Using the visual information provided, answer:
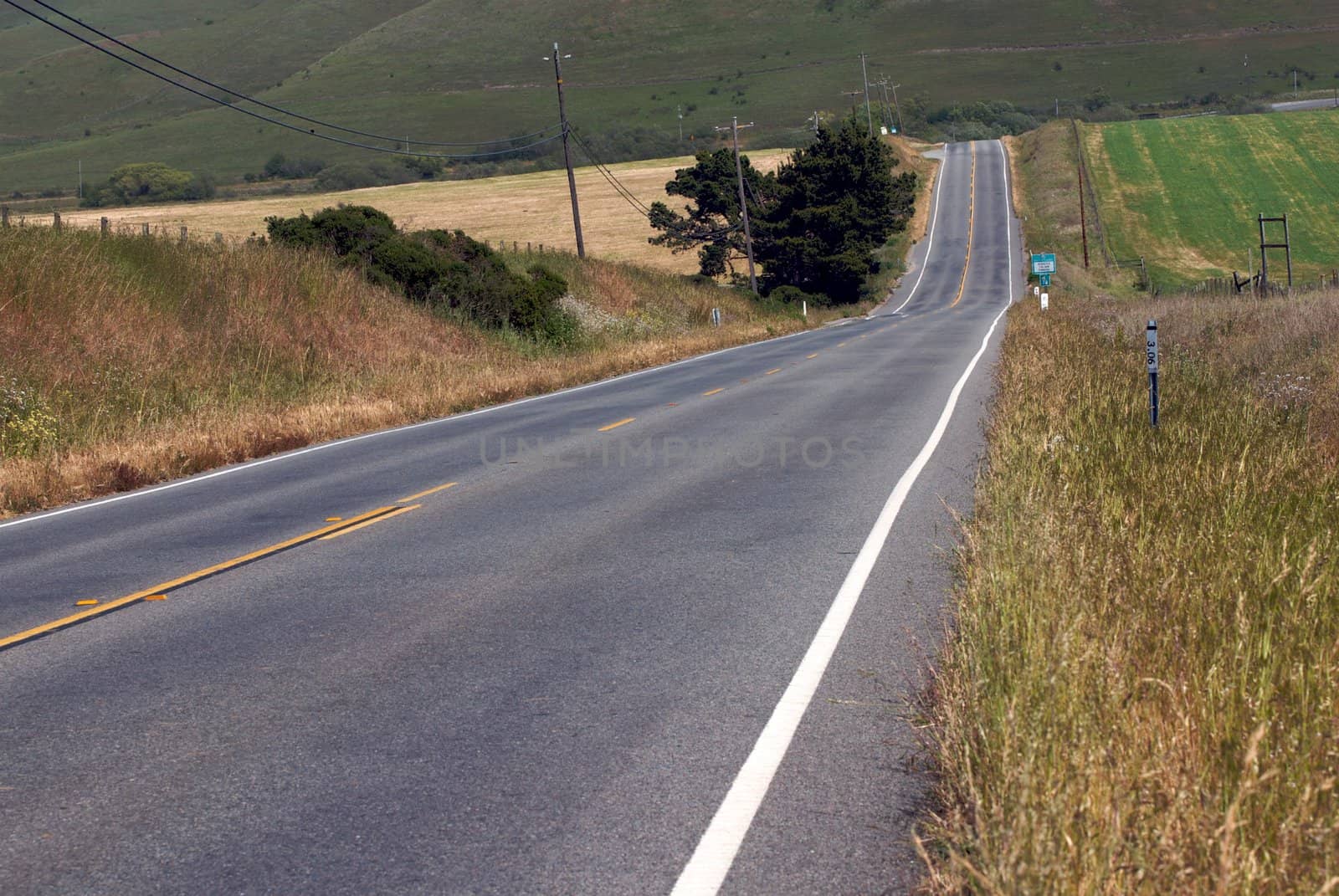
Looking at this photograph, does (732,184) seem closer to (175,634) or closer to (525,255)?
(525,255)

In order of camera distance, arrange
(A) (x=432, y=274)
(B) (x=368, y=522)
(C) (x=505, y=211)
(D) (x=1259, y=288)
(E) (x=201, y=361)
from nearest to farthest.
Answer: (B) (x=368, y=522) < (E) (x=201, y=361) < (A) (x=432, y=274) < (D) (x=1259, y=288) < (C) (x=505, y=211)

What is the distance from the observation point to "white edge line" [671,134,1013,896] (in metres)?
4.27

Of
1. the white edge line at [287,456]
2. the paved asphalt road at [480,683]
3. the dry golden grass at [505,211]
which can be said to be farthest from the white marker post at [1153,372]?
the dry golden grass at [505,211]

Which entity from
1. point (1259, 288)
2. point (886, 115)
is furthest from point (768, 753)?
point (886, 115)

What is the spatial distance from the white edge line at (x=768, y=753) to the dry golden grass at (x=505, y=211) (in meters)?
63.5

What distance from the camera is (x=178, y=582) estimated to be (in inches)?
355

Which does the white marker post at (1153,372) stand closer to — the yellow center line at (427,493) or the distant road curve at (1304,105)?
the yellow center line at (427,493)

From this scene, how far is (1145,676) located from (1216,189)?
103723 mm

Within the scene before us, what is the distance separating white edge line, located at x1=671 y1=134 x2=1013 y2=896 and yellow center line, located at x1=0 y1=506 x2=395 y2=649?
14.4ft

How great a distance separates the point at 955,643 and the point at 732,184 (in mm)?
71395

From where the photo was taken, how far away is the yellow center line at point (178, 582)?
7703 mm

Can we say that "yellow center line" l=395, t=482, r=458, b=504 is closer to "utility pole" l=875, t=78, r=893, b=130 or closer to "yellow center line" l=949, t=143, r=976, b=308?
"yellow center line" l=949, t=143, r=976, b=308

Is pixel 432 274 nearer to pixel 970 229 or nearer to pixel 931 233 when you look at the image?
pixel 931 233

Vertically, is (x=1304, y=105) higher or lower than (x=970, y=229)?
higher
